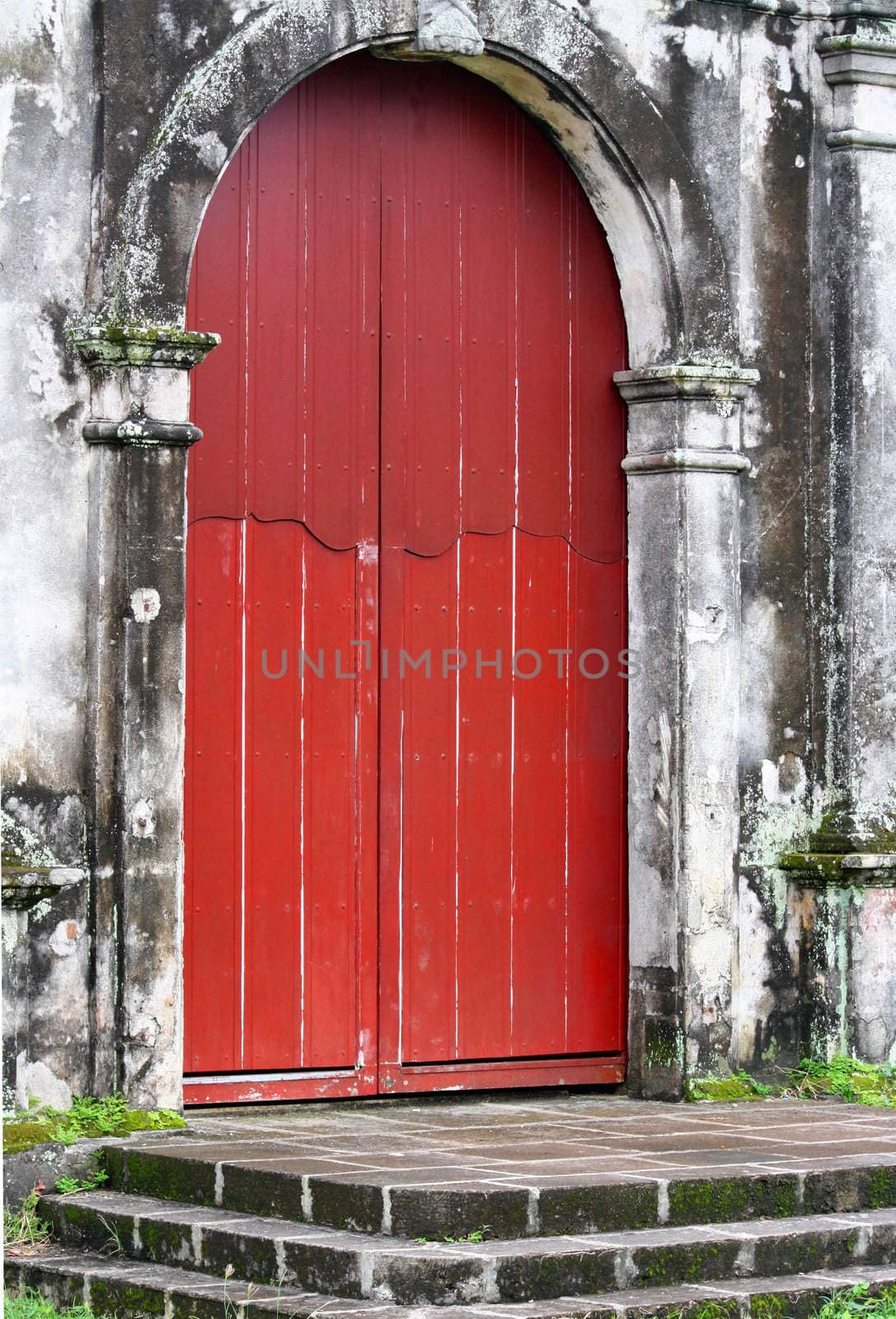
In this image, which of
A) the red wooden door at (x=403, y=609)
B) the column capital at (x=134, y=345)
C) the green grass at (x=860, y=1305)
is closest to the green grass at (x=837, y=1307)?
the green grass at (x=860, y=1305)

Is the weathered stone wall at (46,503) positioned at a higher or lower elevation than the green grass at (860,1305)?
higher

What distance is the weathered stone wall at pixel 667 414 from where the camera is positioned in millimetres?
6426

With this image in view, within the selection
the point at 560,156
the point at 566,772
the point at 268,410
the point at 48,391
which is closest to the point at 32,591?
the point at 48,391

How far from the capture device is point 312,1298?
5.04 metres

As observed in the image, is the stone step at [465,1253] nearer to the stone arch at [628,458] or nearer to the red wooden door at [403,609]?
the stone arch at [628,458]

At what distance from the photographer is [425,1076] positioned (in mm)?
7270

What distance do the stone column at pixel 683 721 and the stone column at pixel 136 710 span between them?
6.21 feet

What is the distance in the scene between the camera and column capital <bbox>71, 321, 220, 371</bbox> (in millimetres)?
6434

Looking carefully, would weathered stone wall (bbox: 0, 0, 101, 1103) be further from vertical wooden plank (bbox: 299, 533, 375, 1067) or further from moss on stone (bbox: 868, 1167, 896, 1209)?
moss on stone (bbox: 868, 1167, 896, 1209)

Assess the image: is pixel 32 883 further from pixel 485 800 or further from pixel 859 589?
pixel 859 589

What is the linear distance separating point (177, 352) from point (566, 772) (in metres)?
2.18

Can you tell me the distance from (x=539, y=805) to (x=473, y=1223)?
2.51m

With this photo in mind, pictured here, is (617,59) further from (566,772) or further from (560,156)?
(566,772)

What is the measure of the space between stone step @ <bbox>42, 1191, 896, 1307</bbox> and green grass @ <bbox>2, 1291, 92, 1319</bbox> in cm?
26
